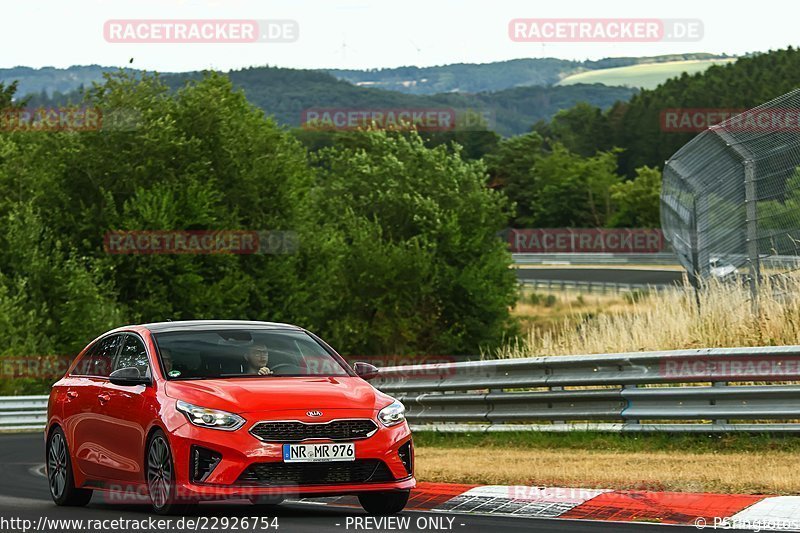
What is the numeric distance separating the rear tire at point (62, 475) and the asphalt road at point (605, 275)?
162 ft

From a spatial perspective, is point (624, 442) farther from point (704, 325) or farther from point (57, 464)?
point (57, 464)

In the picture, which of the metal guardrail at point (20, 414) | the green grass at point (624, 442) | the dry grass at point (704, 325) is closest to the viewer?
the green grass at point (624, 442)

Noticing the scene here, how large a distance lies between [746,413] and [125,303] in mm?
40639

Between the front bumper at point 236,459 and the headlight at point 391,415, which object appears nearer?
the front bumper at point 236,459

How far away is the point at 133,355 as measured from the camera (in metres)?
10.9

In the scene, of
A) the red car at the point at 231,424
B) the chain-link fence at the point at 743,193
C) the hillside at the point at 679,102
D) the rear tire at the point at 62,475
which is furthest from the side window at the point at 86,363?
the hillside at the point at 679,102

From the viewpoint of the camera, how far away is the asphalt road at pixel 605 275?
6309 cm

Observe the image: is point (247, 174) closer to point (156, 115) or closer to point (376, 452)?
point (156, 115)

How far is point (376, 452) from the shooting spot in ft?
31.2

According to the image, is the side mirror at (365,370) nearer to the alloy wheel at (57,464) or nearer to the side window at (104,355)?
the side window at (104,355)

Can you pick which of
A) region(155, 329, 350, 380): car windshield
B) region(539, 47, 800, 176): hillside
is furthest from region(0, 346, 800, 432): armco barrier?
region(539, 47, 800, 176): hillside

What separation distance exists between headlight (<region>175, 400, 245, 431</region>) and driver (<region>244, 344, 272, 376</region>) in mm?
943

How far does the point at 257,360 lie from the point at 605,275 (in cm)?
5915

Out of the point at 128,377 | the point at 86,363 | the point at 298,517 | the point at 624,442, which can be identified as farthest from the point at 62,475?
the point at 624,442
